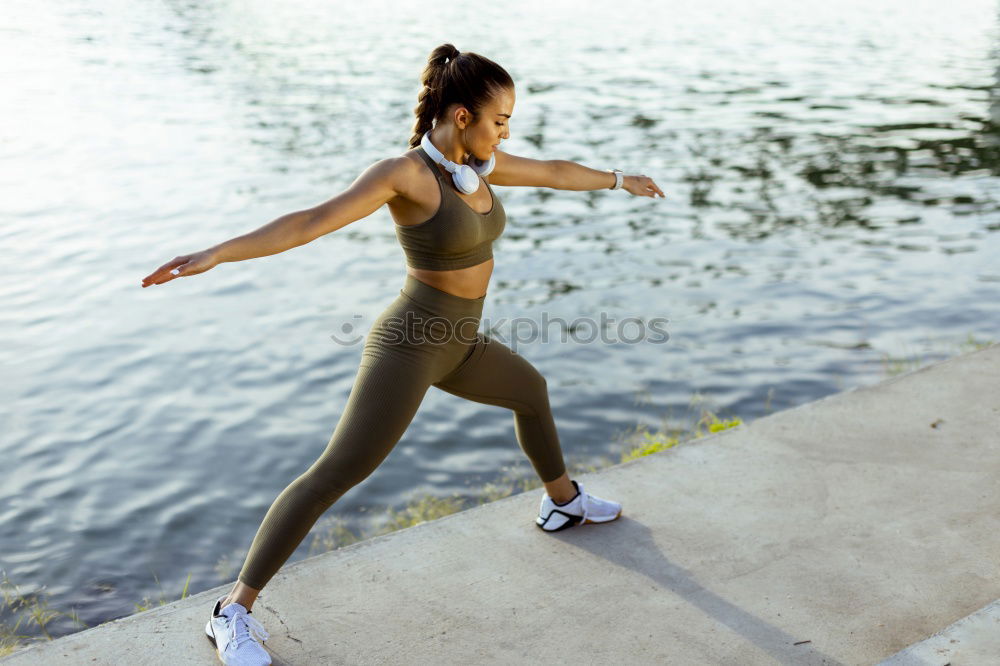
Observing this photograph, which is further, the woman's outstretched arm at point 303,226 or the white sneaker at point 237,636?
the white sneaker at point 237,636

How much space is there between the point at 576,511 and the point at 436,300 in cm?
124

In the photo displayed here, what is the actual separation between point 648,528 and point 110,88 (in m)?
20.0

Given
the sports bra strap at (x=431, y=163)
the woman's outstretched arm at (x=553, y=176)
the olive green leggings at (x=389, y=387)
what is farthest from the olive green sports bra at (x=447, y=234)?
the woman's outstretched arm at (x=553, y=176)

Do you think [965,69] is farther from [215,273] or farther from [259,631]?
[259,631]

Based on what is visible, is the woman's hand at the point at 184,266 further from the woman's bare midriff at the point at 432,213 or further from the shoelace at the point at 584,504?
the shoelace at the point at 584,504

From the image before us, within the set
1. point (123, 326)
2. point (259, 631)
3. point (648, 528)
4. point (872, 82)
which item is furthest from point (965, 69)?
point (259, 631)

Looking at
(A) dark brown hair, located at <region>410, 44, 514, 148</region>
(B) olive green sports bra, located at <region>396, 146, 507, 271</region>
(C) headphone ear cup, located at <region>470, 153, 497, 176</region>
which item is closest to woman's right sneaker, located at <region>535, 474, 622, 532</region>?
(B) olive green sports bra, located at <region>396, 146, 507, 271</region>

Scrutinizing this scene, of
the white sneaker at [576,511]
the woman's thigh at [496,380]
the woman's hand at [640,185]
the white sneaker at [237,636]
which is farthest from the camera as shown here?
the woman's hand at [640,185]

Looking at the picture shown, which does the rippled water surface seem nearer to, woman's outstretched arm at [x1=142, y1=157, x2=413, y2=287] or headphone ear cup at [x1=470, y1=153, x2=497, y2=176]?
woman's outstretched arm at [x1=142, y1=157, x2=413, y2=287]

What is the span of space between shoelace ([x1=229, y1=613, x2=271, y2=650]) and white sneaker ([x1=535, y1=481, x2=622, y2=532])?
137 centimetres

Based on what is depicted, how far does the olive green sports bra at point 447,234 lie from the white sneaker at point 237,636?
1401mm

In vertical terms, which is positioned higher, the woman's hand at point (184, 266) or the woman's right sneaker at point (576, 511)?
Result: the woman's hand at point (184, 266)

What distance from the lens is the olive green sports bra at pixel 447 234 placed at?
3582mm

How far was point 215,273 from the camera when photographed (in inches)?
429
